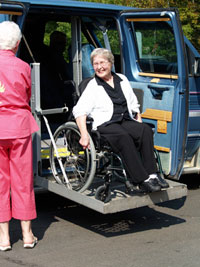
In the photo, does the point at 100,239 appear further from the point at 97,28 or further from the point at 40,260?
the point at 97,28

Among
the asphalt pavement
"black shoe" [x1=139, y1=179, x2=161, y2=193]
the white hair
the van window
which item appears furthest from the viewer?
the van window

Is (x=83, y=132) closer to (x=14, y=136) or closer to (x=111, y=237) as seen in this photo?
(x=14, y=136)

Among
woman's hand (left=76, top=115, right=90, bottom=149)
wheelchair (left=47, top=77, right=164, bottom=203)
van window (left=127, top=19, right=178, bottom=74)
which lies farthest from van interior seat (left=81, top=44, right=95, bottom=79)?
woman's hand (left=76, top=115, right=90, bottom=149)

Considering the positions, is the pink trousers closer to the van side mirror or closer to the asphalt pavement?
the asphalt pavement

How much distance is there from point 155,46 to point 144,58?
0.21 metres

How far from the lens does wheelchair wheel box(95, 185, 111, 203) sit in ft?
16.3

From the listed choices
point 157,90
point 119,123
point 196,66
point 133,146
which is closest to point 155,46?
point 196,66

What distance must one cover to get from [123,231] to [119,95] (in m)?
1.33

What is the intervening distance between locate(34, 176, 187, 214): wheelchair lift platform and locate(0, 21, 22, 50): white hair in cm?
143

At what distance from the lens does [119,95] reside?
556cm

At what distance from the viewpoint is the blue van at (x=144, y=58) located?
227 inches

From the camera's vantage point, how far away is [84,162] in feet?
17.7

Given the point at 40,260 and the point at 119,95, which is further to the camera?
the point at 119,95

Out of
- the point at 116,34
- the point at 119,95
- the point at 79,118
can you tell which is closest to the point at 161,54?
the point at 116,34
